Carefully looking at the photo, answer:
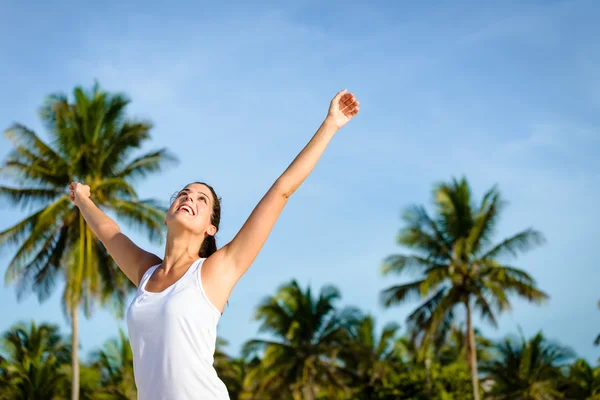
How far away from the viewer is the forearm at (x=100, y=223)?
11.0 ft

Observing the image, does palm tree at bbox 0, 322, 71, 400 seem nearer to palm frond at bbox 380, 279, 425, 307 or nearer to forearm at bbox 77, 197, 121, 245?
palm frond at bbox 380, 279, 425, 307

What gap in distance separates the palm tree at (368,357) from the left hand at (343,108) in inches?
1129

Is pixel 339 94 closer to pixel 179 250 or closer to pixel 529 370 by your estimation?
pixel 179 250

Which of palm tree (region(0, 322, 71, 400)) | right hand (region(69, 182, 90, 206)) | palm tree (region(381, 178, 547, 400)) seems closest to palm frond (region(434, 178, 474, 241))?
palm tree (region(381, 178, 547, 400))

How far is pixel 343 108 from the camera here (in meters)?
3.09

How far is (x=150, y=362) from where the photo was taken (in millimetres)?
2529

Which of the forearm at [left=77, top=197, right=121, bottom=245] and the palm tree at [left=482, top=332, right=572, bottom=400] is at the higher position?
the palm tree at [left=482, top=332, right=572, bottom=400]

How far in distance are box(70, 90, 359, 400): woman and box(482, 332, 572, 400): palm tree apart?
29.4 metres

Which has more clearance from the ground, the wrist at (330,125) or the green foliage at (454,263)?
the green foliage at (454,263)

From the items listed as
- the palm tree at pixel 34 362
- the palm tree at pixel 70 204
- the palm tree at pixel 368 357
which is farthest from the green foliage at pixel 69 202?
the palm tree at pixel 368 357

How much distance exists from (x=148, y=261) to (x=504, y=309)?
24.5 m

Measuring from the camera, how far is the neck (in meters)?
2.83

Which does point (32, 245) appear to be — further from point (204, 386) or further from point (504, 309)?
point (204, 386)

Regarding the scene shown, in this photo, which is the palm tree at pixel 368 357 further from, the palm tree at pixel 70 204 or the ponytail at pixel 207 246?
the ponytail at pixel 207 246
